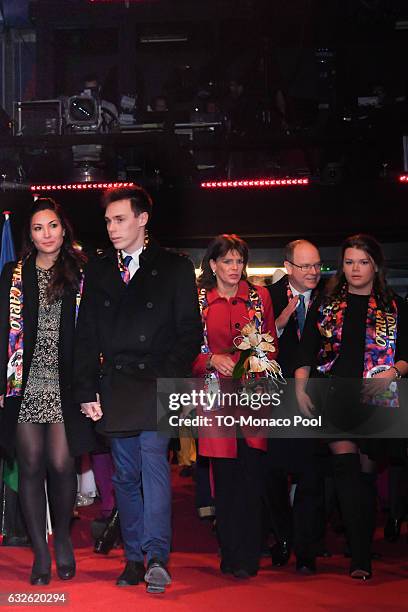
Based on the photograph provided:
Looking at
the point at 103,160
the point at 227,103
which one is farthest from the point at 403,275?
the point at 103,160

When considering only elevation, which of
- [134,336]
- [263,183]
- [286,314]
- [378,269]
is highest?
[263,183]

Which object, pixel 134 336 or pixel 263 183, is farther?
pixel 263 183

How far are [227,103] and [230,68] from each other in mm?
2572

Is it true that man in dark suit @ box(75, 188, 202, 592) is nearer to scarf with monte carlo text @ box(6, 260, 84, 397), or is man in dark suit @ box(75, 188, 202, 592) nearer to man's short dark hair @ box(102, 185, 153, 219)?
man's short dark hair @ box(102, 185, 153, 219)

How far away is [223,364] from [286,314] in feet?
2.31

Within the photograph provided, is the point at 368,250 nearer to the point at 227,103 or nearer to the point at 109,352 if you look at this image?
the point at 109,352

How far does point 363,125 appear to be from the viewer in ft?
28.8

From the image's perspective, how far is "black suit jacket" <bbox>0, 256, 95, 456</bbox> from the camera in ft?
12.6

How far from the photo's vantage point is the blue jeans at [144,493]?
372 cm

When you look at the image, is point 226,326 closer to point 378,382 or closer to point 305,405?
point 305,405

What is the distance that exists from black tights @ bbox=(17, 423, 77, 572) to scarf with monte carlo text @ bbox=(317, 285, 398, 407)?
3.95ft

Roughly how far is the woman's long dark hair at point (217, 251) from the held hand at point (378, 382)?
2.62 feet

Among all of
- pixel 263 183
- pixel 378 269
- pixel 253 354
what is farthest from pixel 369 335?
pixel 263 183

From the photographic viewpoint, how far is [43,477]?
153 inches
